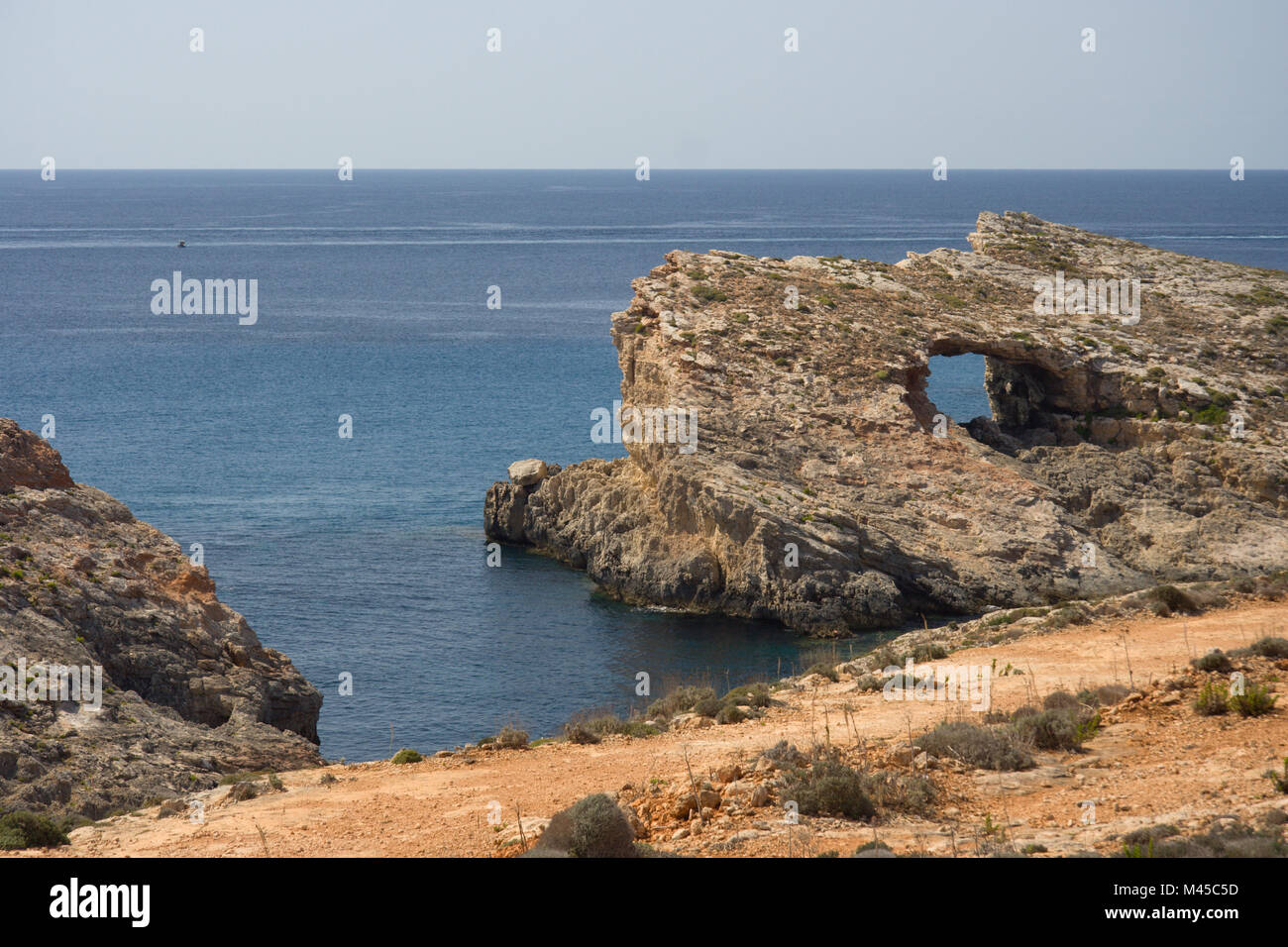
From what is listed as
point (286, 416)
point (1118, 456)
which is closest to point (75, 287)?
point (286, 416)

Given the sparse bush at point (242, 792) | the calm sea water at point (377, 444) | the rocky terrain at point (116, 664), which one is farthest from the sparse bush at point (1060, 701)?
the calm sea water at point (377, 444)

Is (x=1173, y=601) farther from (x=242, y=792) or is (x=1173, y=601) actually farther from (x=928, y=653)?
(x=242, y=792)

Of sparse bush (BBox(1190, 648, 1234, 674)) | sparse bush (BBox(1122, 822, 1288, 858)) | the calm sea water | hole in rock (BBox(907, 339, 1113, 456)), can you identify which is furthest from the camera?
hole in rock (BBox(907, 339, 1113, 456))

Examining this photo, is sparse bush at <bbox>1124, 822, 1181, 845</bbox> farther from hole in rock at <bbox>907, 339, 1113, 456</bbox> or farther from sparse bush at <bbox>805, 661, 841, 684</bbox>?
hole in rock at <bbox>907, 339, 1113, 456</bbox>

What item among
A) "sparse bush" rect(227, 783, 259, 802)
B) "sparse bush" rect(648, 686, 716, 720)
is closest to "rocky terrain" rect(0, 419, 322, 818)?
"sparse bush" rect(227, 783, 259, 802)

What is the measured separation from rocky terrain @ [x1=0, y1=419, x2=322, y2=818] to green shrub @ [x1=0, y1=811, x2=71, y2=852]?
1.63 metres

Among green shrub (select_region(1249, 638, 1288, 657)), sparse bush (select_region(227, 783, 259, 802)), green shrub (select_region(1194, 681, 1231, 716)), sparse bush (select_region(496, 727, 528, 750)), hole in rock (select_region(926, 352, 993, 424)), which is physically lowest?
sparse bush (select_region(496, 727, 528, 750))

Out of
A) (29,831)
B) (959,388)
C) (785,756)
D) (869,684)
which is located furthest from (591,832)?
(959,388)

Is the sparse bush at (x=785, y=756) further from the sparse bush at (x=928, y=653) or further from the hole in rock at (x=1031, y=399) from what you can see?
the hole in rock at (x=1031, y=399)

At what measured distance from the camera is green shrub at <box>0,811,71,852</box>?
14703 mm

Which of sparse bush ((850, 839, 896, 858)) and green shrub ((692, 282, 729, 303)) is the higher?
green shrub ((692, 282, 729, 303))

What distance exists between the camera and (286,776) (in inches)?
739

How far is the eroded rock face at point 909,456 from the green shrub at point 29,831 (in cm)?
2622

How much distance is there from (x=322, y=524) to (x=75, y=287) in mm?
89866
